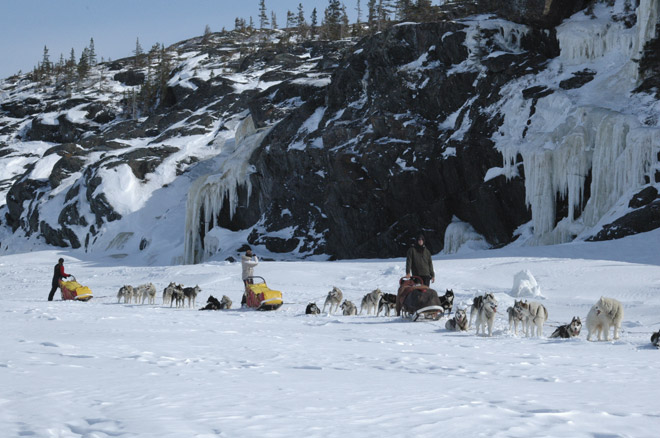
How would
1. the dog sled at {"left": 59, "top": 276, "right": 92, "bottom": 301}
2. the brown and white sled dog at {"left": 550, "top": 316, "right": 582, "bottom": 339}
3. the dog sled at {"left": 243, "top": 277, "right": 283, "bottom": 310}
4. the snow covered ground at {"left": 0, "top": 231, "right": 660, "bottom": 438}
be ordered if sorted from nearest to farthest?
1. the snow covered ground at {"left": 0, "top": 231, "right": 660, "bottom": 438}
2. the brown and white sled dog at {"left": 550, "top": 316, "right": 582, "bottom": 339}
3. the dog sled at {"left": 243, "top": 277, "right": 283, "bottom": 310}
4. the dog sled at {"left": 59, "top": 276, "right": 92, "bottom": 301}

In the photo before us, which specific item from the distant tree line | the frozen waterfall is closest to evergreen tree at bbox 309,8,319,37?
the distant tree line

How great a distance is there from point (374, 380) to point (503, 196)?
923 inches

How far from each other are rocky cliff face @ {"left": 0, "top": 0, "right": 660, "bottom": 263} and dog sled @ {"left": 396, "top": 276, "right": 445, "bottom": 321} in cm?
1209

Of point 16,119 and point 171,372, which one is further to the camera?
point 16,119

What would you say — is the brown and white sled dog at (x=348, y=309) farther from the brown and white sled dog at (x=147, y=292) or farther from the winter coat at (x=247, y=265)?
the brown and white sled dog at (x=147, y=292)

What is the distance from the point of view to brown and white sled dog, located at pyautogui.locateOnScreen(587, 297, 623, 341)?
30.8ft

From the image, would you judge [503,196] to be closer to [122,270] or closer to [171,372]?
[122,270]

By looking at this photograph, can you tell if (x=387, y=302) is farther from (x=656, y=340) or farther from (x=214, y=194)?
(x=214, y=194)

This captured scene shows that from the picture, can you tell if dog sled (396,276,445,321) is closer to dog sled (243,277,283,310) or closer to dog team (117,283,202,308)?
dog sled (243,277,283,310)

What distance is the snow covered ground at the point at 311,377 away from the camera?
3.90m

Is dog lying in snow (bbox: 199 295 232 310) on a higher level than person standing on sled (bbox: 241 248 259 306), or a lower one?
lower

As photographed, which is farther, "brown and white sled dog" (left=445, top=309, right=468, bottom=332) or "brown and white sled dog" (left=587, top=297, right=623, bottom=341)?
"brown and white sled dog" (left=445, top=309, right=468, bottom=332)

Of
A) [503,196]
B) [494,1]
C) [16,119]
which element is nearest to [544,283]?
[503,196]

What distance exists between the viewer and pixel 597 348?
855 centimetres
